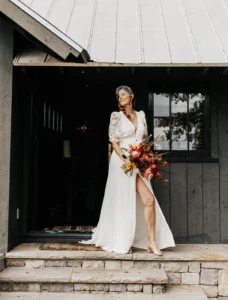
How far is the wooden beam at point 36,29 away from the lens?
4.23m

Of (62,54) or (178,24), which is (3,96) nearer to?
(62,54)

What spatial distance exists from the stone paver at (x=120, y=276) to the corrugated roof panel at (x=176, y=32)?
2435 millimetres

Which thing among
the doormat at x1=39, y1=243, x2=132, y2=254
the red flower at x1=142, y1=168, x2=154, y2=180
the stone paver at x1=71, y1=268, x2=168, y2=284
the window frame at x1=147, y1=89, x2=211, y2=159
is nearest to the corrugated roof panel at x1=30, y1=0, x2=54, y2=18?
the window frame at x1=147, y1=89, x2=211, y2=159

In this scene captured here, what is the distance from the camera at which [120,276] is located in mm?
4105

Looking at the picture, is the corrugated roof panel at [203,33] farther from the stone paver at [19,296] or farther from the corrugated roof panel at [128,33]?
the stone paver at [19,296]

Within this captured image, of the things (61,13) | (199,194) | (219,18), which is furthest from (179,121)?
(61,13)

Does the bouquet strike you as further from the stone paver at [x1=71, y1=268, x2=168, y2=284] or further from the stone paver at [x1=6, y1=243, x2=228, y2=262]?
the stone paver at [x1=71, y1=268, x2=168, y2=284]

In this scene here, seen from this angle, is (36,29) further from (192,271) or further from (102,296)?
(192,271)

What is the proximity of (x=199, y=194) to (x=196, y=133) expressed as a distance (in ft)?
2.95

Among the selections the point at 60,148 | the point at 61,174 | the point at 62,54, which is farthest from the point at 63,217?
the point at 62,54

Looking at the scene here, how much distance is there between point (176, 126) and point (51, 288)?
2897mm

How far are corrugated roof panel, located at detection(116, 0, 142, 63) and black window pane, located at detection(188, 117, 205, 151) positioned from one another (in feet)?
5.03

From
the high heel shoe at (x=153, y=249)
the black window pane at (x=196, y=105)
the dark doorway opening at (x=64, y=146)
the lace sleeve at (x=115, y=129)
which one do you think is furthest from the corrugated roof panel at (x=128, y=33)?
the high heel shoe at (x=153, y=249)

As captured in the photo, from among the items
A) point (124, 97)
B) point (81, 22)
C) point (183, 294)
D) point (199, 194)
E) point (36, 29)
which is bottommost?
point (183, 294)
